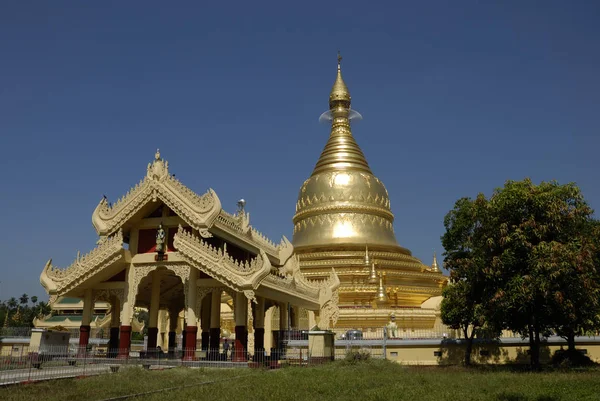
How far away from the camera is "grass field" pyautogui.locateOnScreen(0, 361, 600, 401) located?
13586mm

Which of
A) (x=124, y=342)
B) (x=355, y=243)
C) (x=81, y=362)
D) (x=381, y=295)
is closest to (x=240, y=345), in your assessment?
(x=124, y=342)

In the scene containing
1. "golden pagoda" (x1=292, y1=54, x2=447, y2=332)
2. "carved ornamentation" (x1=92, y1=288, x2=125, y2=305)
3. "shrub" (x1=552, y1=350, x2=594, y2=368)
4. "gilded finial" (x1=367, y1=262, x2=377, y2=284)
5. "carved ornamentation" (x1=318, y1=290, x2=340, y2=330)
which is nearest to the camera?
"carved ornamentation" (x1=92, y1=288, x2=125, y2=305)

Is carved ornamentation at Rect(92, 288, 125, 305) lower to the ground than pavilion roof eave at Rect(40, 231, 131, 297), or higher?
lower

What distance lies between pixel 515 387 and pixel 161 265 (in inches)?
534

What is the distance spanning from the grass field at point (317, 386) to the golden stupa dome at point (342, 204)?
2866 cm

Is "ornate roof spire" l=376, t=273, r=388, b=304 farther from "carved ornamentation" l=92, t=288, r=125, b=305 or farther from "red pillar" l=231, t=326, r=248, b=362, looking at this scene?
"carved ornamentation" l=92, t=288, r=125, b=305

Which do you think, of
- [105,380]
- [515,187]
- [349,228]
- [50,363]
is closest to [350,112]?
[349,228]

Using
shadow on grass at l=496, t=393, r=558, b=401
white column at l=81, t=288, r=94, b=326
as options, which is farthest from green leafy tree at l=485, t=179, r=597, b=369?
white column at l=81, t=288, r=94, b=326

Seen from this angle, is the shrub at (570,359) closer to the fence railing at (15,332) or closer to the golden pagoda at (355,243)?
the golden pagoda at (355,243)

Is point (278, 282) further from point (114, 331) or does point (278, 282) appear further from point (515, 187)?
point (515, 187)

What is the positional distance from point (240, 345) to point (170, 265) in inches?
160

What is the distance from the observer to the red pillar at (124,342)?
22969 mm

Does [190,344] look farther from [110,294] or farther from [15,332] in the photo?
[15,332]

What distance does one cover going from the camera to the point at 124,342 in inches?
913
